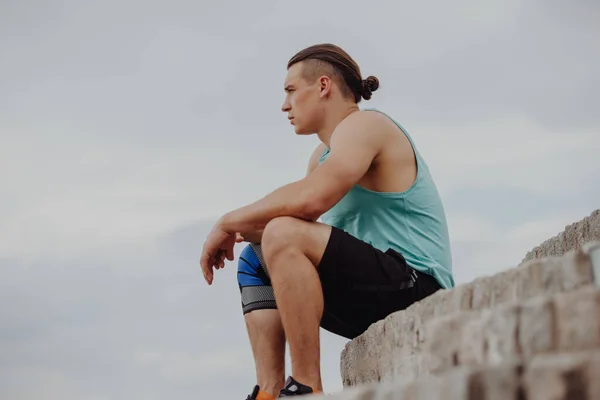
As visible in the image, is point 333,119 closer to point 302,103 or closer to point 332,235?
point 302,103

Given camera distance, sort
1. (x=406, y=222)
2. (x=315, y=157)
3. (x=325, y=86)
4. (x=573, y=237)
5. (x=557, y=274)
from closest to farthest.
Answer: (x=557, y=274), (x=406, y=222), (x=325, y=86), (x=315, y=157), (x=573, y=237)

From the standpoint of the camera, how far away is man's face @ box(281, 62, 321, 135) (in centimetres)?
496

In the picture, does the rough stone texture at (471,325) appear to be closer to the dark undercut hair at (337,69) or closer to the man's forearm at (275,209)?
the man's forearm at (275,209)

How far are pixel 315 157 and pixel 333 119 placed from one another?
0.43 m

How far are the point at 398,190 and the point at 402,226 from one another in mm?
183

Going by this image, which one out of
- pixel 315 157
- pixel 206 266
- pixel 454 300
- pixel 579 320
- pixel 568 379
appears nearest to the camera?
pixel 568 379

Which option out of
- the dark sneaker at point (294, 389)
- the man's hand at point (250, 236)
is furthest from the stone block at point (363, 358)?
the man's hand at point (250, 236)

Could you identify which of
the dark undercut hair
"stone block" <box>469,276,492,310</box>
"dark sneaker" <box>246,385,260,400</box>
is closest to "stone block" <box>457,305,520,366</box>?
"stone block" <box>469,276,492,310</box>

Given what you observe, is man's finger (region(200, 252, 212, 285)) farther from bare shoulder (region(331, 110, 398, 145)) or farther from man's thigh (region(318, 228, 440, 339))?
bare shoulder (region(331, 110, 398, 145))

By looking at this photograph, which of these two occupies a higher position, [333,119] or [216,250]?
[333,119]

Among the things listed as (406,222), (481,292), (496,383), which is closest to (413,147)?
(406,222)

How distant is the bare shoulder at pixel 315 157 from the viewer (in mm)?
5316

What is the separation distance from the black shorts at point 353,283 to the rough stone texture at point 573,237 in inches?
46.9

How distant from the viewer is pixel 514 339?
236 cm
